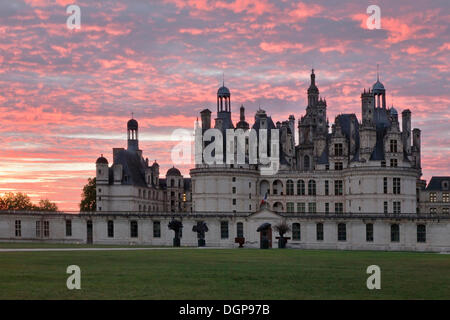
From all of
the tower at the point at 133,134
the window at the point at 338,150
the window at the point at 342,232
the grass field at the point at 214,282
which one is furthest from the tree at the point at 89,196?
the grass field at the point at 214,282

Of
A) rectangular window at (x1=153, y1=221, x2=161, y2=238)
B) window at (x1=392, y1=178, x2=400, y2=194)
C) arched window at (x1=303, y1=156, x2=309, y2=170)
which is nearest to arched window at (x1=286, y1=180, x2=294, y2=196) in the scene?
arched window at (x1=303, y1=156, x2=309, y2=170)

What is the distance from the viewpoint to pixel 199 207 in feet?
328

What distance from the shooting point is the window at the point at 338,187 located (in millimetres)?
101900

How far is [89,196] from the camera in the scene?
132 metres

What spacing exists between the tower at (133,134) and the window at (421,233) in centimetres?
5000

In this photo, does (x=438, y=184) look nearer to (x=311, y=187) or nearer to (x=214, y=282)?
(x=311, y=187)

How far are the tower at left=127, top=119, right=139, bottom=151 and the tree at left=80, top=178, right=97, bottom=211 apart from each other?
1648 cm

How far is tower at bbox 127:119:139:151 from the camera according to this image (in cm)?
11938

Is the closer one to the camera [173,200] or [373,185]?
[373,185]

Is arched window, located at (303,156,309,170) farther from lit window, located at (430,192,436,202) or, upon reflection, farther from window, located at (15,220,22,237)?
window, located at (15,220,22,237)

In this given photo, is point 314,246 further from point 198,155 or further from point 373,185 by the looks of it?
point 198,155

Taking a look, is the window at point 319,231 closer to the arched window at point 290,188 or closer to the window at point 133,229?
the arched window at point 290,188
